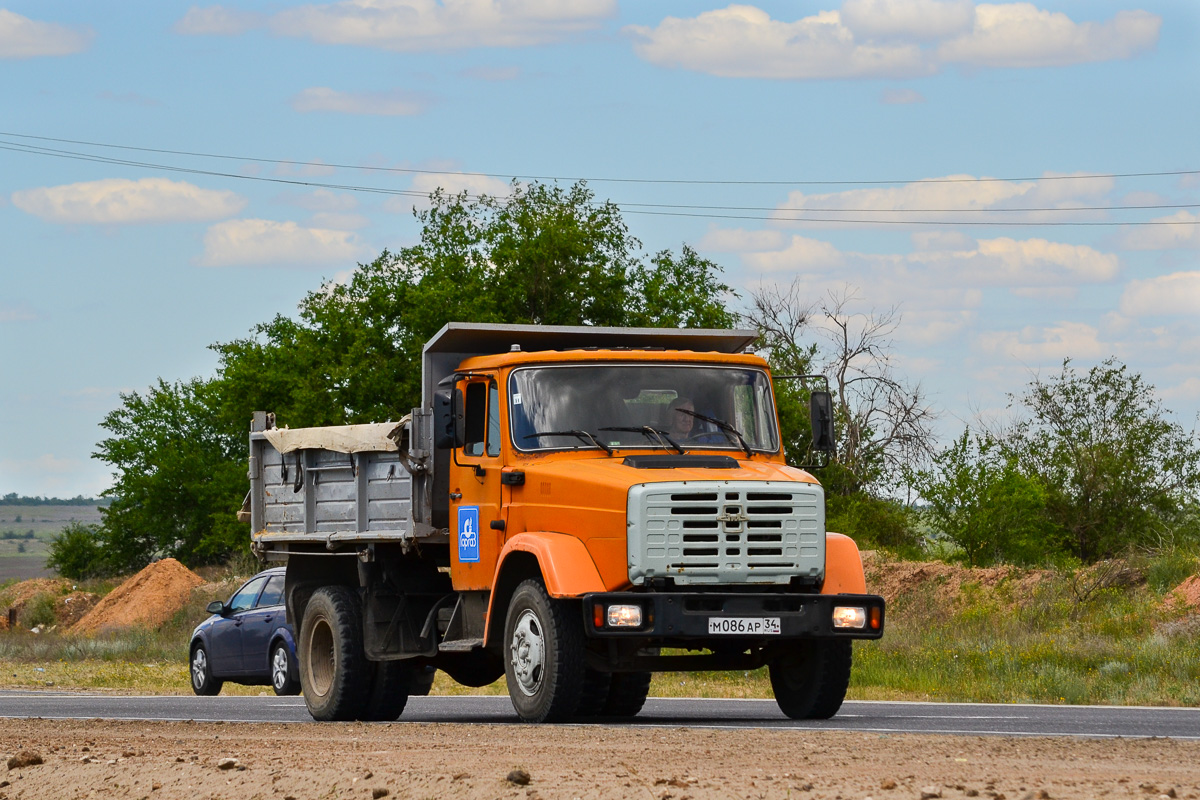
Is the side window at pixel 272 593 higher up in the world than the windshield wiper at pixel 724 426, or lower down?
lower down

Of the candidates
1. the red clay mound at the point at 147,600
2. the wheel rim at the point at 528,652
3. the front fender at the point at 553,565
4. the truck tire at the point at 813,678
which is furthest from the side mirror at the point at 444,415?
the red clay mound at the point at 147,600

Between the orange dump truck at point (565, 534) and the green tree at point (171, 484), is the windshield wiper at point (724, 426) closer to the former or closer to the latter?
the orange dump truck at point (565, 534)

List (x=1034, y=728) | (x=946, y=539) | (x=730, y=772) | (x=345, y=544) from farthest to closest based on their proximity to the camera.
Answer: (x=946, y=539) → (x=345, y=544) → (x=1034, y=728) → (x=730, y=772)

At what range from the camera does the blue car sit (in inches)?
783

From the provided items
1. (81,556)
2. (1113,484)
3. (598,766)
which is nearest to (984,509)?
(1113,484)

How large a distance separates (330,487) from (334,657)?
1470 millimetres

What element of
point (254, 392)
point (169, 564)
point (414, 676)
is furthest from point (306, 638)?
point (254, 392)

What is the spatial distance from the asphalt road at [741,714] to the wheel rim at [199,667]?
1.43 m

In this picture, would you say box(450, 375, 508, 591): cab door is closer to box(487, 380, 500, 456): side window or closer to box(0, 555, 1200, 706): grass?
box(487, 380, 500, 456): side window

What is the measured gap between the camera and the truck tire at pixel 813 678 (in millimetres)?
12711

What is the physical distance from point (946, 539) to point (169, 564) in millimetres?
21712

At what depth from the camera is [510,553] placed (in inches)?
493

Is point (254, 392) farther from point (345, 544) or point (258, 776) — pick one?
point (258, 776)

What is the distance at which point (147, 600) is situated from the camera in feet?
145
